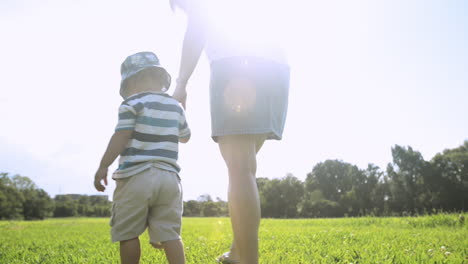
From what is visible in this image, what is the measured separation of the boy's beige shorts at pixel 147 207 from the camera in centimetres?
191

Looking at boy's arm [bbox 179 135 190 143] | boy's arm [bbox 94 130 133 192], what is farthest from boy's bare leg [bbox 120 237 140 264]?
boy's arm [bbox 179 135 190 143]

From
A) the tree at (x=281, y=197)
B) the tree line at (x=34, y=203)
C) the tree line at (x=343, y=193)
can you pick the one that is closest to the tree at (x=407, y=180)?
the tree line at (x=343, y=193)

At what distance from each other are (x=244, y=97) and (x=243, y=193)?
0.59m

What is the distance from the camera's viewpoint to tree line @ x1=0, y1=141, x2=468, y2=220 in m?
45.7

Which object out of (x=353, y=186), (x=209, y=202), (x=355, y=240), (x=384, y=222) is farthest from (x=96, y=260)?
(x=353, y=186)

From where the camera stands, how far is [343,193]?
58938 mm

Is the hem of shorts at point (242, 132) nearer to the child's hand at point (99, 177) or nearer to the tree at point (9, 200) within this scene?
the child's hand at point (99, 177)

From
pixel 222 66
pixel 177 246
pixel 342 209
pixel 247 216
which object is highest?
pixel 222 66

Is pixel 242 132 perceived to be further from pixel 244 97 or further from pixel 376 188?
pixel 376 188

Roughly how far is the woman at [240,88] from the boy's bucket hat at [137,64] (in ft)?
0.65

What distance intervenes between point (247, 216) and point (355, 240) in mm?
2671

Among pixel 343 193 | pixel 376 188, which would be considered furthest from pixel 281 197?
pixel 376 188

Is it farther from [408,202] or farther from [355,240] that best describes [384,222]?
[408,202]

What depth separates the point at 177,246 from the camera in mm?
1931
